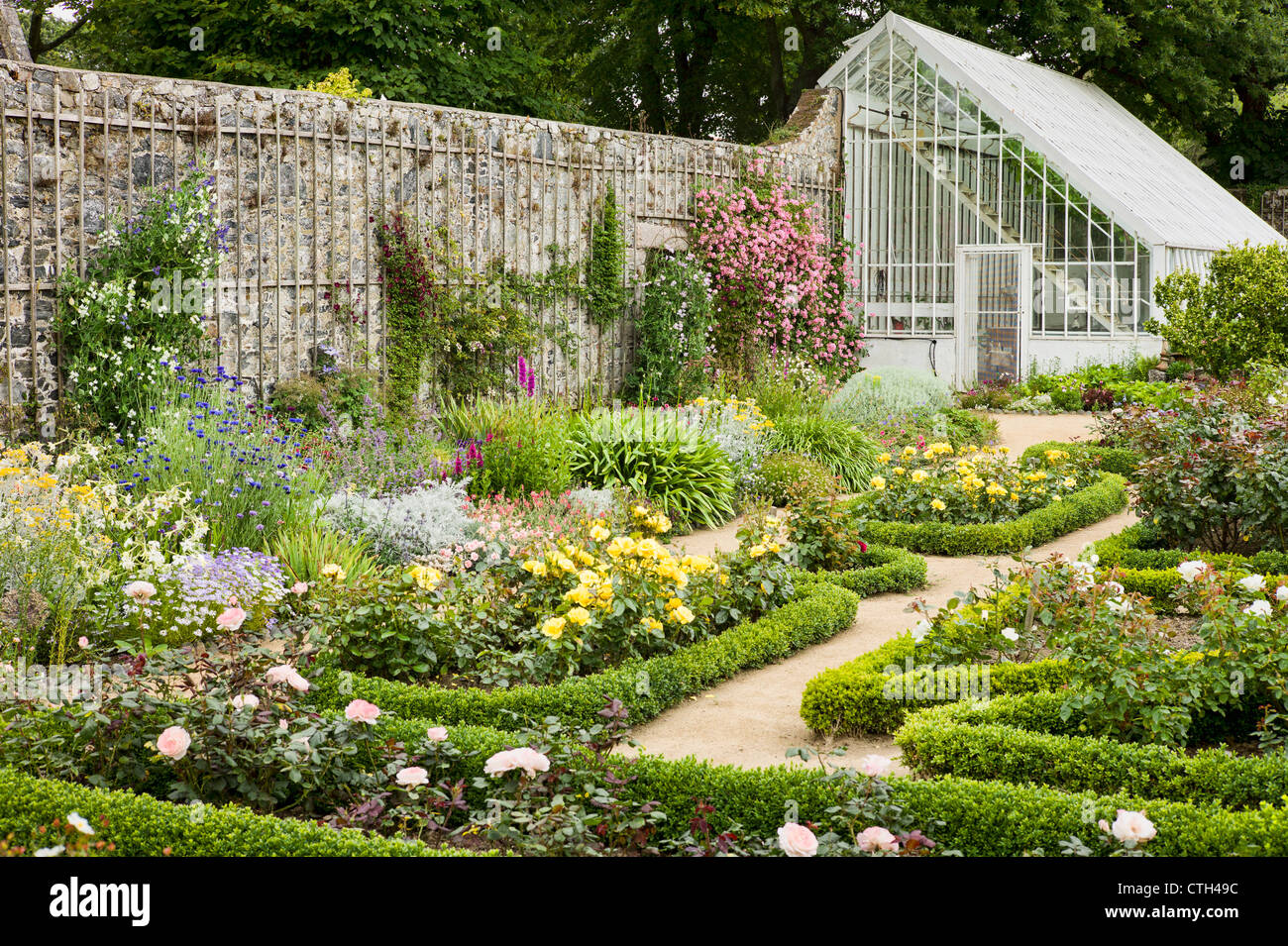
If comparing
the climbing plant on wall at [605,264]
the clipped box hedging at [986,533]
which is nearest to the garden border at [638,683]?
the clipped box hedging at [986,533]

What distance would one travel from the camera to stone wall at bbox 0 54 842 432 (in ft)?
24.0

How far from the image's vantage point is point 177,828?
341cm

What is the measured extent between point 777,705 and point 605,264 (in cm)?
731

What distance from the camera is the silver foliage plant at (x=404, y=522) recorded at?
6949mm

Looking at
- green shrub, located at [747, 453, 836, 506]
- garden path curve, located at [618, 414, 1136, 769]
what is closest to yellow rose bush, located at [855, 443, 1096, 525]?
green shrub, located at [747, 453, 836, 506]

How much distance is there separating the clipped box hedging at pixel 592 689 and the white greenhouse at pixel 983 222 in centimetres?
1190

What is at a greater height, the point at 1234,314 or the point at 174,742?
the point at 1234,314

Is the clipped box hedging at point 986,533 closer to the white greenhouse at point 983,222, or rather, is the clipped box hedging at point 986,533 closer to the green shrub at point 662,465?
the green shrub at point 662,465

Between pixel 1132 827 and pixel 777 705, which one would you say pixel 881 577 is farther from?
pixel 1132 827

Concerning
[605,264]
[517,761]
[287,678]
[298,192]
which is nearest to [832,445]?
[605,264]

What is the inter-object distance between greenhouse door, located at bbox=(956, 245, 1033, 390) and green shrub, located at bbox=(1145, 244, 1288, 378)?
Answer: 4.91 m

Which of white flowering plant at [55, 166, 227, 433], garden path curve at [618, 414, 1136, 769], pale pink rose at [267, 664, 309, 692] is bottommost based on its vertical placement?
garden path curve at [618, 414, 1136, 769]

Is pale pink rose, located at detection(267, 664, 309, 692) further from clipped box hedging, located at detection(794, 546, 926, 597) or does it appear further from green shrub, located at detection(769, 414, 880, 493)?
green shrub, located at detection(769, 414, 880, 493)
